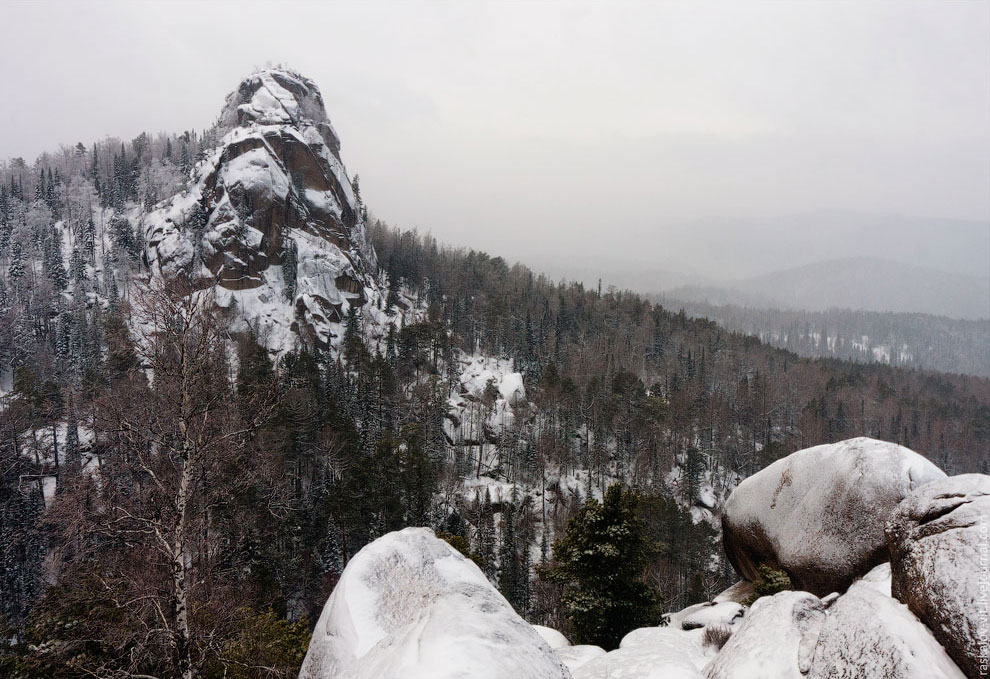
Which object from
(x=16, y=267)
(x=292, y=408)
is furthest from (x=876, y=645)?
(x=16, y=267)

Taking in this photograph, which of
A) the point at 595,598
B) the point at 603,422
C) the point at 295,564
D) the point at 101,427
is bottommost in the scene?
the point at 295,564

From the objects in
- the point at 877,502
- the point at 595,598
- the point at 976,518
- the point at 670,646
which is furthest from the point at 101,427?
the point at 877,502

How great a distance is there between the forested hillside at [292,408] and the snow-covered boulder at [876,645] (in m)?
7.93

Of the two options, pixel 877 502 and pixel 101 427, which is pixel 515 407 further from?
pixel 101 427

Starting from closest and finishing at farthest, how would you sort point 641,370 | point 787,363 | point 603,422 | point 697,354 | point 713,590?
1. point 713,590
2. point 603,422
3. point 641,370
4. point 697,354
5. point 787,363

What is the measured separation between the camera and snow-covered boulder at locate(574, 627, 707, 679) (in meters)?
7.16

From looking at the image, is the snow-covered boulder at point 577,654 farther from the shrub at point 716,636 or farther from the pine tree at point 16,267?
the pine tree at point 16,267

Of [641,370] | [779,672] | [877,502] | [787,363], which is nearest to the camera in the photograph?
[779,672]

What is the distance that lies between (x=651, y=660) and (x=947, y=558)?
14.8ft

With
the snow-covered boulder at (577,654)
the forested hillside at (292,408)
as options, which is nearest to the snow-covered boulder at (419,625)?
the forested hillside at (292,408)

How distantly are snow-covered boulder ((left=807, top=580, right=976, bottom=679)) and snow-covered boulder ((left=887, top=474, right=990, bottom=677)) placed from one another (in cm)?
21

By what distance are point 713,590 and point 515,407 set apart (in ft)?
102

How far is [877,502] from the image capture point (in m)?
11.6

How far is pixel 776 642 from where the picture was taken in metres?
6.57
